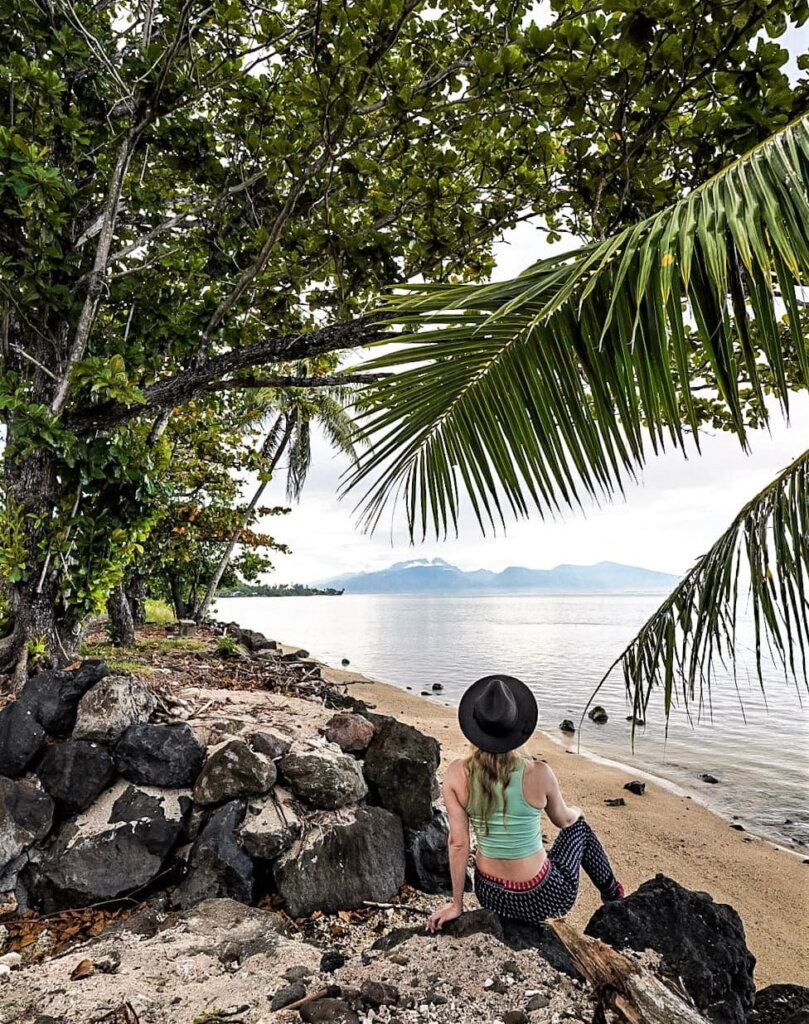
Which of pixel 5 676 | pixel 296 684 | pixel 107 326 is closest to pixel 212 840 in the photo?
pixel 5 676

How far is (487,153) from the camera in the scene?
16.7 ft

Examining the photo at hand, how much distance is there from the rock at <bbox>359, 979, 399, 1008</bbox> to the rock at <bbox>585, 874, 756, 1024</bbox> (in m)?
0.92

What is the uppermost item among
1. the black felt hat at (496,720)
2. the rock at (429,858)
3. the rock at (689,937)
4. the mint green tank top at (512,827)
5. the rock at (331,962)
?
the black felt hat at (496,720)

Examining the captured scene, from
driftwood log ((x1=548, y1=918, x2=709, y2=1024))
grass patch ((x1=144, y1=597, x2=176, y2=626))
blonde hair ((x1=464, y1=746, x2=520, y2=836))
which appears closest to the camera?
driftwood log ((x1=548, y1=918, x2=709, y2=1024))

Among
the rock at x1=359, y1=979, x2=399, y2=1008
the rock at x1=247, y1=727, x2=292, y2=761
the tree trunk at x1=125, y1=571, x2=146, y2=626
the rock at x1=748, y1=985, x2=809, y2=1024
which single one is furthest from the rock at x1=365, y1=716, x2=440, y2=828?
the tree trunk at x1=125, y1=571, x2=146, y2=626

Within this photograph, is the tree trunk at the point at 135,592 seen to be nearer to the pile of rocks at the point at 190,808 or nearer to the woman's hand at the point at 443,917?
the pile of rocks at the point at 190,808

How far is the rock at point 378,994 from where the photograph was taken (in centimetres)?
235

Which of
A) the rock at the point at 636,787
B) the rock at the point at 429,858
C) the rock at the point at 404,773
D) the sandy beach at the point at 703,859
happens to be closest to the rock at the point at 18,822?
the rock at the point at 404,773

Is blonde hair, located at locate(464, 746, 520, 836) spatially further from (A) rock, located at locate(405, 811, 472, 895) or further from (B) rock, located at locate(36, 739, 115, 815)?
(B) rock, located at locate(36, 739, 115, 815)

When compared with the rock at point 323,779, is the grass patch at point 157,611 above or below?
below

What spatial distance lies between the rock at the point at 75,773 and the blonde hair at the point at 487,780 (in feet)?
8.93

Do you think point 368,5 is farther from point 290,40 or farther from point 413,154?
point 413,154

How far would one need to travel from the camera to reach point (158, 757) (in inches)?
171

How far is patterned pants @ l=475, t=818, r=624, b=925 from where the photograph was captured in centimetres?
296
